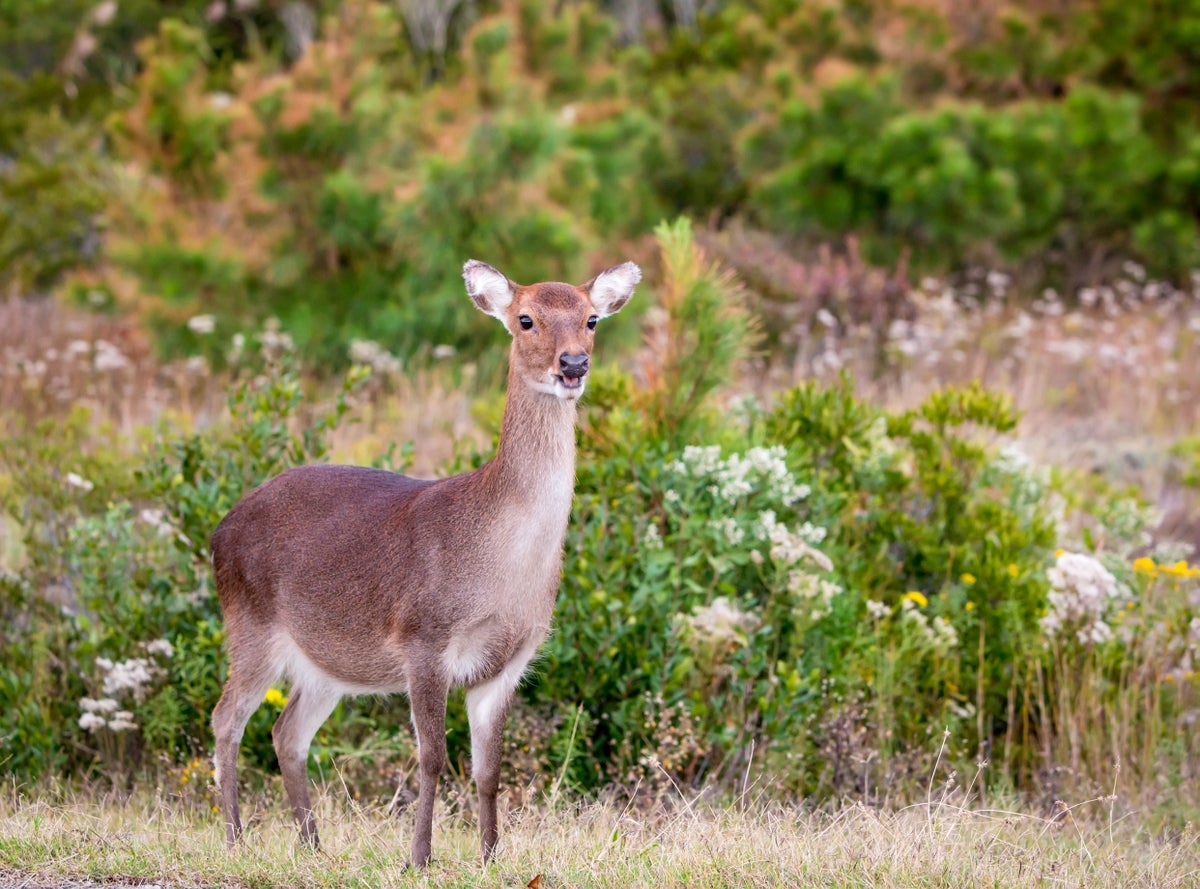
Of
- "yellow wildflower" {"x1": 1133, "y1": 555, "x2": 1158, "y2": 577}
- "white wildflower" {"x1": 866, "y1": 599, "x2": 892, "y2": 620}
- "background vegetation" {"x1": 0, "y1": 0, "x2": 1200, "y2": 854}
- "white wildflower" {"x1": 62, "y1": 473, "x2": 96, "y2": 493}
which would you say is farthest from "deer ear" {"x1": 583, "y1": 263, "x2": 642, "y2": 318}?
"yellow wildflower" {"x1": 1133, "y1": 555, "x2": 1158, "y2": 577}

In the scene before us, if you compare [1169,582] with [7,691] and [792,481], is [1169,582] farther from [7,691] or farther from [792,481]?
[7,691]

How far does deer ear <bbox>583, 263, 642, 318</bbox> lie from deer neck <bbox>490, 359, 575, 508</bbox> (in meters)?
0.41

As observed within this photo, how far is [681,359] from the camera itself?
7129 mm

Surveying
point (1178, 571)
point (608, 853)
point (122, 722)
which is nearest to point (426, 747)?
point (608, 853)

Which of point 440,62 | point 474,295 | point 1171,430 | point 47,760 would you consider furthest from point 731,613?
point 440,62

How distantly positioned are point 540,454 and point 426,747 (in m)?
0.95

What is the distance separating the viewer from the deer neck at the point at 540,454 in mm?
4625

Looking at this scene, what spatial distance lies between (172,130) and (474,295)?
9.54 m

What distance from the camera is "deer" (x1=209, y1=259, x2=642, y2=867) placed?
4602 mm

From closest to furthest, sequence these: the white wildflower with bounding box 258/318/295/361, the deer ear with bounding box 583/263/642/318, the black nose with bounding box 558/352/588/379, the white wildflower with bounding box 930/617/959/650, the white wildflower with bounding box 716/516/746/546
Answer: the black nose with bounding box 558/352/588/379
the deer ear with bounding box 583/263/642/318
the white wildflower with bounding box 716/516/746/546
the white wildflower with bounding box 930/617/959/650
the white wildflower with bounding box 258/318/295/361

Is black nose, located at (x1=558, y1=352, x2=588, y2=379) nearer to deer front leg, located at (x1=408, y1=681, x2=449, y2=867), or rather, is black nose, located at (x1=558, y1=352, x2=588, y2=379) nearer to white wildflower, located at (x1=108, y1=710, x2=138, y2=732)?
deer front leg, located at (x1=408, y1=681, x2=449, y2=867)

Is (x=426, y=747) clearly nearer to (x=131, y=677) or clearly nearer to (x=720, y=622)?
(x=720, y=622)

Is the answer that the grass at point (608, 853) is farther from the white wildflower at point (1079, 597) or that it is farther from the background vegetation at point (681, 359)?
the white wildflower at point (1079, 597)

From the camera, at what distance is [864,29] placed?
1725 cm
